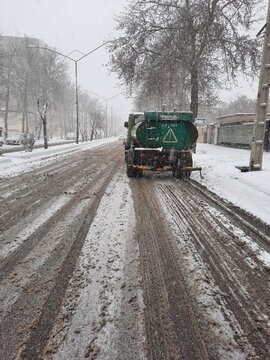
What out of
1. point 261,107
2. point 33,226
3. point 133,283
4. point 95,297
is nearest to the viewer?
point 95,297

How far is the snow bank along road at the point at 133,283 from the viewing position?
244 centimetres

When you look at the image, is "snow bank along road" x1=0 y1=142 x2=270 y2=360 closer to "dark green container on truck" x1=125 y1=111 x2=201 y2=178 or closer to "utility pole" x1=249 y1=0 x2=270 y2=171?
"dark green container on truck" x1=125 y1=111 x2=201 y2=178

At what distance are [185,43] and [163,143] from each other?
427 inches

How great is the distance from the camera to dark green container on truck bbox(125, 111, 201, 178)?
10531 millimetres

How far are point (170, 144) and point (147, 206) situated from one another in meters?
4.66

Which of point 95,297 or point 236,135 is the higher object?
point 236,135

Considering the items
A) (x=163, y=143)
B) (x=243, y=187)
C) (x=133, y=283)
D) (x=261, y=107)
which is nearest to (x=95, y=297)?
(x=133, y=283)

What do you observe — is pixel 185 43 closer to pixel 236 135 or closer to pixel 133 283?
pixel 236 135

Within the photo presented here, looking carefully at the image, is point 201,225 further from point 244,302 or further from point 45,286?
point 45,286

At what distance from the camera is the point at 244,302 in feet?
9.97

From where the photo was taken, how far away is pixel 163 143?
10836 mm

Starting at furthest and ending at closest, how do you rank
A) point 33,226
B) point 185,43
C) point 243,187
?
1. point 185,43
2. point 243,187
3. point 33,226

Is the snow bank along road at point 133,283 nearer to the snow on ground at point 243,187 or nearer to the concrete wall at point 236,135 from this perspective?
the snow on ground at point 243,187

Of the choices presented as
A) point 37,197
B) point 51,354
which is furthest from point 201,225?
point 37,197
